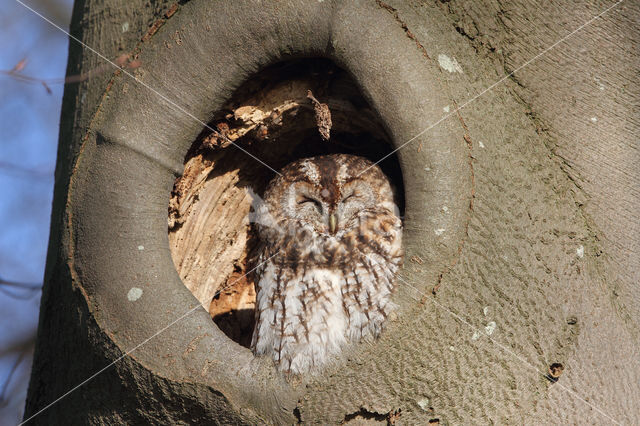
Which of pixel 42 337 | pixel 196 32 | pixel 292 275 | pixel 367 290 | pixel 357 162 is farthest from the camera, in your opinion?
pixel 357 162

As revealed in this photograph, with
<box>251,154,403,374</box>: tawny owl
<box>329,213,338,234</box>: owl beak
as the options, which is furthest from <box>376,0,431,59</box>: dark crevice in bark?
<box>329,213,338,234</box>: owl beak

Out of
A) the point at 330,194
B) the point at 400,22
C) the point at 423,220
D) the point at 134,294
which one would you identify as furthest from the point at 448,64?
the point at 134,294

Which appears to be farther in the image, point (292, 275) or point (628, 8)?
point (292, 275)

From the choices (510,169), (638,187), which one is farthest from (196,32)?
(638,187)

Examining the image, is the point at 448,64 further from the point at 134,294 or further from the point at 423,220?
the point at 134,294

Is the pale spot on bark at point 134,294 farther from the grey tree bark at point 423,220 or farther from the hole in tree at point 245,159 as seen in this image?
the hole in tree at point 245,159

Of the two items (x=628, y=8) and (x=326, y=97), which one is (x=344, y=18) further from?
(x=628, y=8)

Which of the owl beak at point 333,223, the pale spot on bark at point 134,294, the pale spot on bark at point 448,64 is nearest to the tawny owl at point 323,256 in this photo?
the owl beak at point 333,223
